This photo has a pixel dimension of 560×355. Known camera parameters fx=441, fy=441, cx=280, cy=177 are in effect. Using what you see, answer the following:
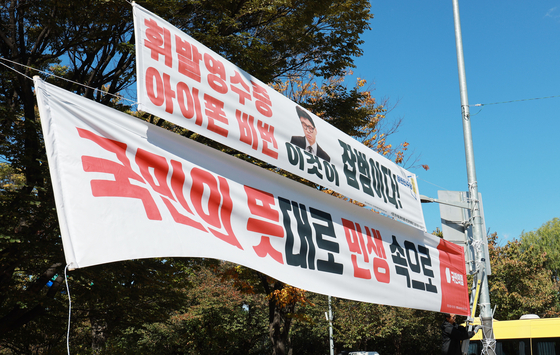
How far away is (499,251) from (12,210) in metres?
26.6

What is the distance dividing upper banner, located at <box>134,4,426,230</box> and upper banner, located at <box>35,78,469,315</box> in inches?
7.0

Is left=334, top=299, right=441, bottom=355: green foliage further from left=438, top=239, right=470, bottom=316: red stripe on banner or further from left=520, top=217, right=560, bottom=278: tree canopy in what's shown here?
left=438, top=239, right=470, bottom=316: red stripe on banner

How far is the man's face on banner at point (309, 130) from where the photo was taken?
4.74m

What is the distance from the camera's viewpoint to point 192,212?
3.40 meters

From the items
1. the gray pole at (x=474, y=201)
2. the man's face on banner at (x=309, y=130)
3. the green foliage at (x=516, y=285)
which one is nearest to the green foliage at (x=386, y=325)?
the green foliage at (x=516, y=285)

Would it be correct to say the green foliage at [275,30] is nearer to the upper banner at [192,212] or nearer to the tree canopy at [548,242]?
the upper banner at [192,212]

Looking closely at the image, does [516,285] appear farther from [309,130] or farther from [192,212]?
[192,212]

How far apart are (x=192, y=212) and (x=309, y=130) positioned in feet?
6.21

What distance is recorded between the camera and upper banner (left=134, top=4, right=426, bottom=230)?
3479 millimetres

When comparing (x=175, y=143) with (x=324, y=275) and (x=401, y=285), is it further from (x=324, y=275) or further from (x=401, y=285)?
(x=401, y=285)

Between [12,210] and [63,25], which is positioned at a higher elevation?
[63,25]

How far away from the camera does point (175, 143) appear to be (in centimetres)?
354

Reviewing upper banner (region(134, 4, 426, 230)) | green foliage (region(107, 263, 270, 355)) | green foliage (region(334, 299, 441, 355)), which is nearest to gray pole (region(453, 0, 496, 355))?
upper banner (region(134, 4, 426, 230))

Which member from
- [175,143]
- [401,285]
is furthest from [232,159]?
[401,285]
